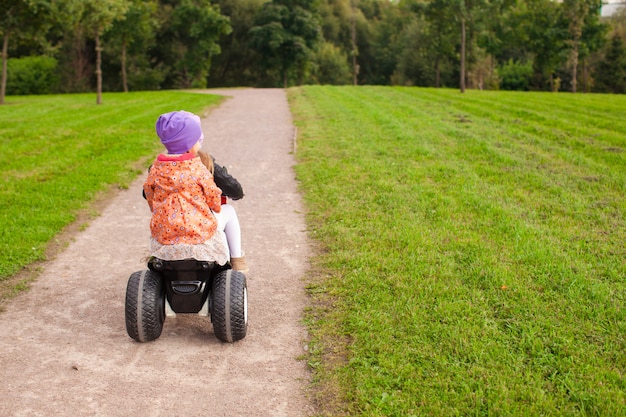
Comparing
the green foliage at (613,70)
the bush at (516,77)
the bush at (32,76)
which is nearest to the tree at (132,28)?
the bush at (32,76)

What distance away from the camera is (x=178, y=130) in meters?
4.25

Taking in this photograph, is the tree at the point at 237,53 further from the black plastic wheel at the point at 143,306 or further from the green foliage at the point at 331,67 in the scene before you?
the black plastic wheel at the point at 143,306

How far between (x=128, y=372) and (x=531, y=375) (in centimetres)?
257

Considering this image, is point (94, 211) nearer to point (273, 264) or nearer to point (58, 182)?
point (58, 182)

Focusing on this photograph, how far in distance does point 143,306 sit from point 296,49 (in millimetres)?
47005

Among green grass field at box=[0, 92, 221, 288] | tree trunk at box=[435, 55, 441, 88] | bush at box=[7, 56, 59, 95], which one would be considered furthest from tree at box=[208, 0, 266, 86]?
green grass field at box=[0, 92, 221, 288]

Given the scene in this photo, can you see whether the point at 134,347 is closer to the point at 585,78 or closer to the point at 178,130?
the point at 178,130

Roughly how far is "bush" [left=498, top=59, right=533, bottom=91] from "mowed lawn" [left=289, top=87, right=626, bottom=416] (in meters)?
38.7

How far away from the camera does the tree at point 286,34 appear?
48.8 m

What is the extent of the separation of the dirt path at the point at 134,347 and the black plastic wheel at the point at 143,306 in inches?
5.3

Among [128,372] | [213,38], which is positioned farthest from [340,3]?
[128,372]

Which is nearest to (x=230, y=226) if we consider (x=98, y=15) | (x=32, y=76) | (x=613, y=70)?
(x=98, y=15)

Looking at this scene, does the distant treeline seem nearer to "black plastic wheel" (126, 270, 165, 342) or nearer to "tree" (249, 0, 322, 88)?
"tree" (249, 0, 322, 88)

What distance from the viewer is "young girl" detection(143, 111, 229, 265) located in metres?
4.25
